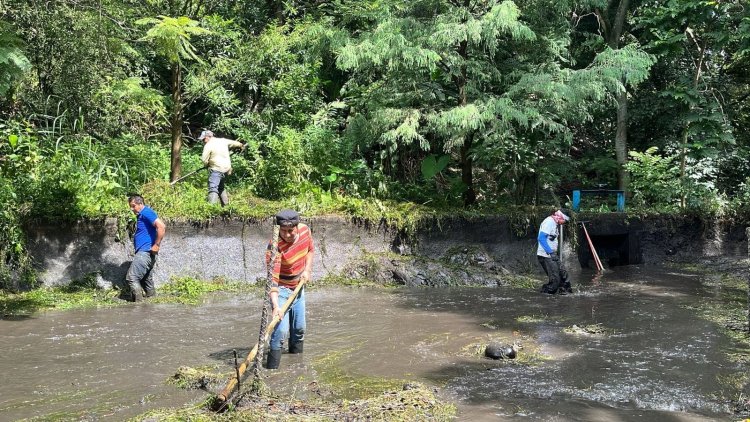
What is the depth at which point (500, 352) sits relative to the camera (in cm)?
802

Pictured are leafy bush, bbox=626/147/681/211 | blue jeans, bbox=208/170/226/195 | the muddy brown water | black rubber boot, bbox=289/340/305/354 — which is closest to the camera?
the muddy brown water

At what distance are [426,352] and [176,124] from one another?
815cm

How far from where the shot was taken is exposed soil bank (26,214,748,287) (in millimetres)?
12086

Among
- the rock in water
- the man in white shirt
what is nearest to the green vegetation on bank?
the man in white shirt

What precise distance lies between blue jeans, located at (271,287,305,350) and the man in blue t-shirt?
4.27 metres

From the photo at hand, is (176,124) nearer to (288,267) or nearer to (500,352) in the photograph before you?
(288,267)

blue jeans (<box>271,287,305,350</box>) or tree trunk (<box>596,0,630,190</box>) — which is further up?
tree trunk (<box>596,0,630,190</box>)

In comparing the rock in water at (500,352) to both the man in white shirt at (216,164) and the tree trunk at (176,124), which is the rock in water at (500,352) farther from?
the tree trunk at (176,124)

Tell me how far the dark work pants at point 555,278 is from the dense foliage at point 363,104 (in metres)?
3.12

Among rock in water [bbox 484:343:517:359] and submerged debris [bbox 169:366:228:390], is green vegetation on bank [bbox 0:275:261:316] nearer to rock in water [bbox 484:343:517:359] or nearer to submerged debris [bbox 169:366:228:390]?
submerged debris [bbox 169:366:228:390]

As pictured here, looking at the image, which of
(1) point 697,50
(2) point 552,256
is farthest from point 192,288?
(1) point 697,50

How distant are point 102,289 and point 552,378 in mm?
8206

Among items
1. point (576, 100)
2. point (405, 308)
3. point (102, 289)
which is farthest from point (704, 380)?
point (102, 289)

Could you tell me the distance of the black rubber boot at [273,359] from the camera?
7.44 meters
